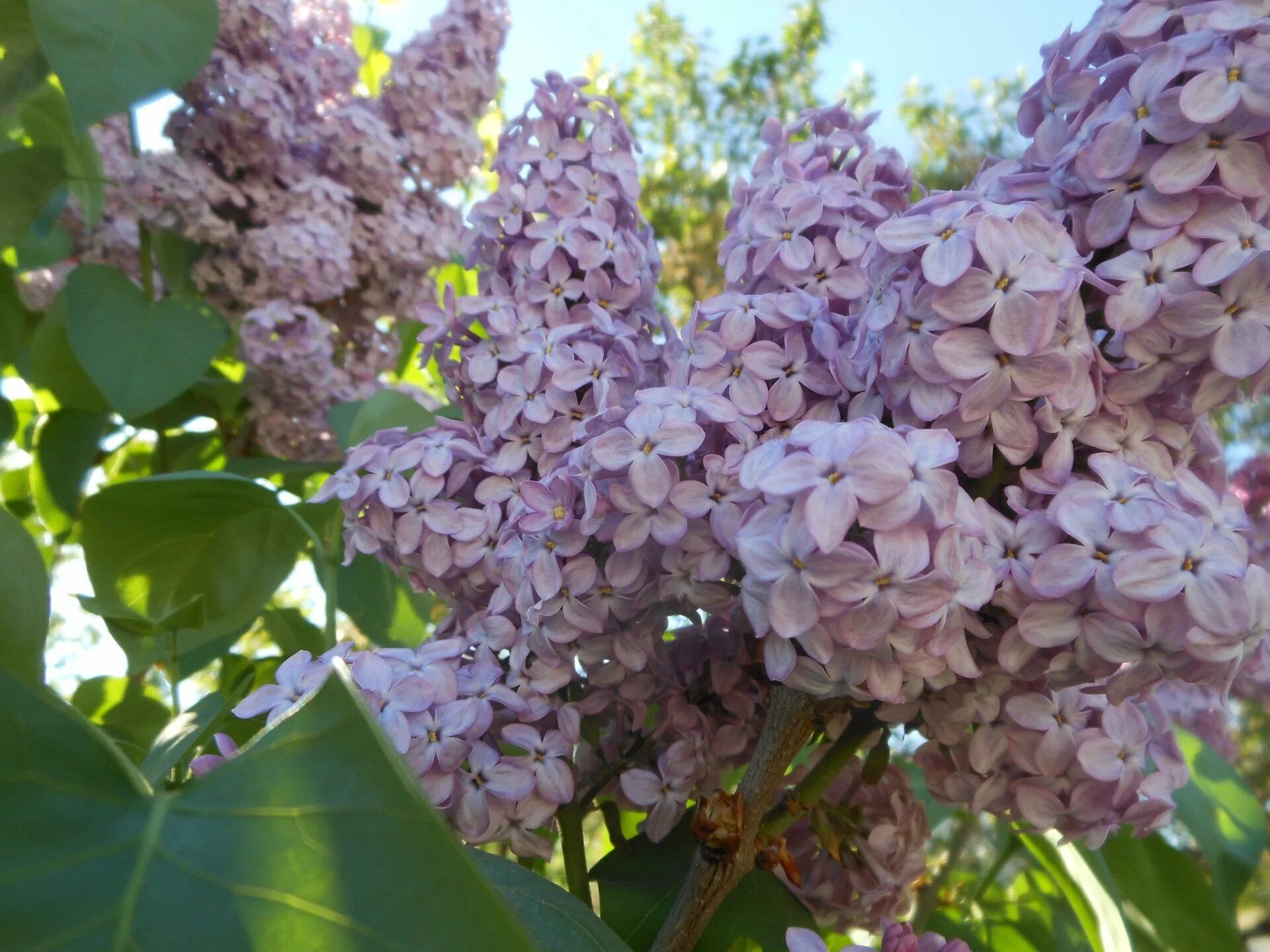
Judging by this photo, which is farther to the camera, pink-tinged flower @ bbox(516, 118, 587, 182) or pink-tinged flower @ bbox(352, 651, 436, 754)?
pink-tinged flower @ bbox(516, 118, 587, 182)

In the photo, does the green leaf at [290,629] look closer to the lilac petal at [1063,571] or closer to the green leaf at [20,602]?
the green leaf at [20,602]

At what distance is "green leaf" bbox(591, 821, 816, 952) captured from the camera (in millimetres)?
379

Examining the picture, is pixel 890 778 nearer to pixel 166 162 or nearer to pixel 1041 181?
pixel 1041 181

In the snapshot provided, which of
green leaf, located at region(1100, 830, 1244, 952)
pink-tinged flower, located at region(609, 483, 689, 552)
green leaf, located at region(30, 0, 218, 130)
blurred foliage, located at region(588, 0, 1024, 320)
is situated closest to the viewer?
pink-tinged flower, located at region(609, 483, 689, 552)

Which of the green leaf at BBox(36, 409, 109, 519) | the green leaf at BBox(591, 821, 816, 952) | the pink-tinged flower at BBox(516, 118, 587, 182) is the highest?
the pink-tinged flower at BBox(516, 118, 587, 182)

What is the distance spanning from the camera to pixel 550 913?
1.01 feet

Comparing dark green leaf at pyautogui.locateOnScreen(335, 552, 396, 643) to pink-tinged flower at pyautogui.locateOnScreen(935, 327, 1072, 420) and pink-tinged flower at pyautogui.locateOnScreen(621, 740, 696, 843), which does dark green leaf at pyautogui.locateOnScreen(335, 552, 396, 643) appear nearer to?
pink-tinged flower at pyautogui.locateOnScreen(621, 740, 696, 843)

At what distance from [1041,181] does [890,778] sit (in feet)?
0.73

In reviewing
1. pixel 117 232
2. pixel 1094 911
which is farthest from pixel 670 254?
pixel 1094 911

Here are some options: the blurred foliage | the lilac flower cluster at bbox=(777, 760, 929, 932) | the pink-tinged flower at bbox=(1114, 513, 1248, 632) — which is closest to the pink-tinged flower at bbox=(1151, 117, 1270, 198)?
the pink-tinged flower at bbox=(1114, 513, 1248, 632)

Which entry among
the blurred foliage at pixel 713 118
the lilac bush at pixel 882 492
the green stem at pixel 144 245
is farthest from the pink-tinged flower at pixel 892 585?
the blurred foliage at pixel 713 118

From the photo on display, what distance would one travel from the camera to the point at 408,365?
98cm

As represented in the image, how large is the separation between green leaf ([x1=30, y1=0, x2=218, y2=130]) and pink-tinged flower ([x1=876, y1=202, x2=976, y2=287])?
0.34m

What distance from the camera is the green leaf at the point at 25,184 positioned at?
59cm
